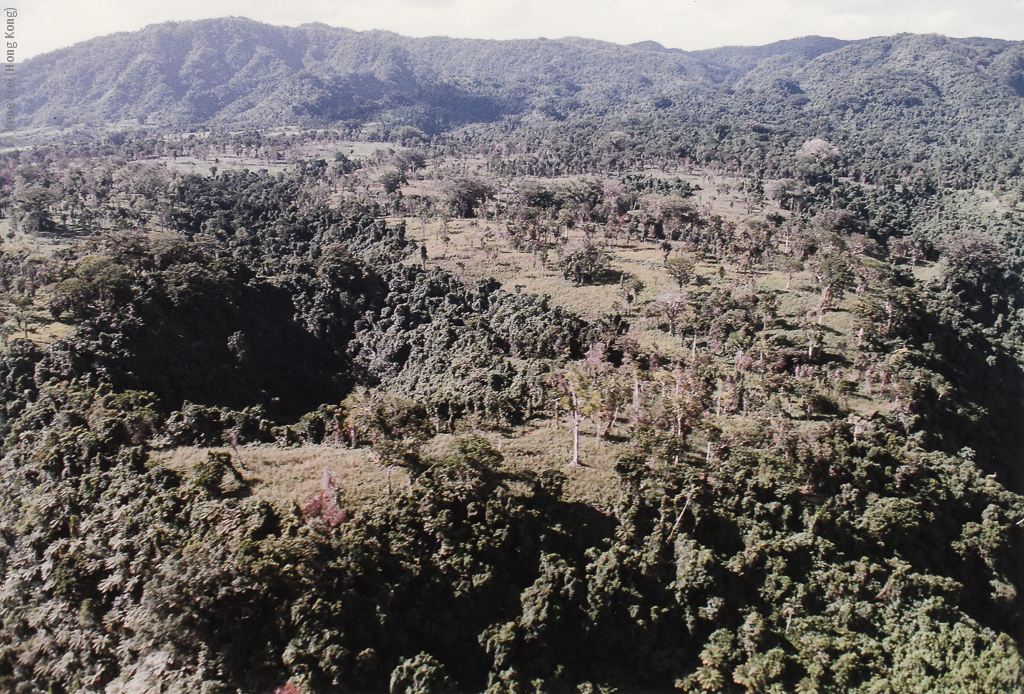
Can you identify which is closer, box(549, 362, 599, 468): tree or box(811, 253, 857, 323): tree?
box(549, 362, 599, 468): tree

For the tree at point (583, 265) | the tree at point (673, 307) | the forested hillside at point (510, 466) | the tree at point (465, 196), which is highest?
the tree at point (465, 196)

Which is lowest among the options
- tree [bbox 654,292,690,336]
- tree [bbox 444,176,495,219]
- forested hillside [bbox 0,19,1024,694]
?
forested hillside [bbox 0,19,1024,694]

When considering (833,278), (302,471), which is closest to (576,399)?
(302,471)

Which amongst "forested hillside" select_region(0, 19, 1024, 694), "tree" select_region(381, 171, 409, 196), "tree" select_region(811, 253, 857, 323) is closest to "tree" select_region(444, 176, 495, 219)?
"tree" select_region(381, 171, 409, 196)

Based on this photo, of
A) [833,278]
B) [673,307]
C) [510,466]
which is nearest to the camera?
[510,466]

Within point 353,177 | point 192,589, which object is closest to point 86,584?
point 192,589

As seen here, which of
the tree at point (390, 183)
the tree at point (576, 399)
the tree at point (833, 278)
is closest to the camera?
the tree at point (576, 399)

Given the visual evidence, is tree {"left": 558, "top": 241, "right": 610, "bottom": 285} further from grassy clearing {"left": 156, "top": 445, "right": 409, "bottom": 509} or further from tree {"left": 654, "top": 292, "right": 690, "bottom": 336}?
grassy clearing {"left": 156, "top": 445, "right": 409, "bottom": 509}

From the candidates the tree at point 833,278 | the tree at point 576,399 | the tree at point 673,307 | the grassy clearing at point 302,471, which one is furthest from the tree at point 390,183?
the grassy clearing at point 302,471

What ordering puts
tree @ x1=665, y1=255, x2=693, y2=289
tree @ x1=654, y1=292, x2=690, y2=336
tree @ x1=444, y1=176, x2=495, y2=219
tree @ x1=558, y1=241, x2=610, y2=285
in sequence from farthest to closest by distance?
tree @ x1=444, y1=176, x2=495, y2=219, tree @ x1=558, y1=241, x2=610, y2=285, tree @ x1=665, y1=255, x2=693, y2=289, tree @ x1=654, y1=292, x2=690, y2=336

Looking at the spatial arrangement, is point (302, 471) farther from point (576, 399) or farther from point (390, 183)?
point (390, 183)

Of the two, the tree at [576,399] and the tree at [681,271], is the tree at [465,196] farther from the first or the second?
the tree at [576,399]

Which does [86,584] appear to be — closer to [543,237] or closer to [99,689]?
[99,689]
